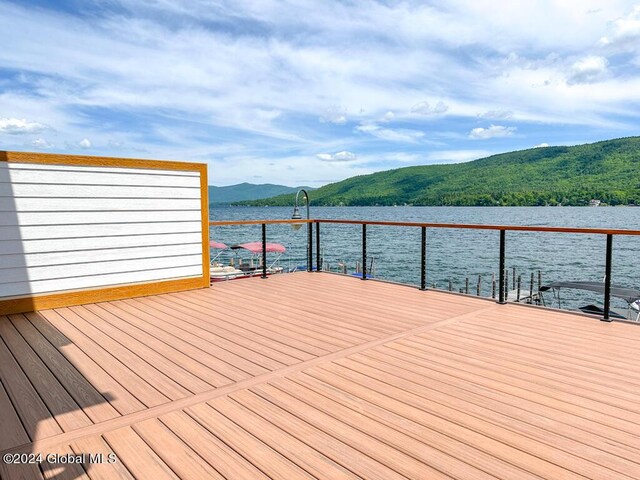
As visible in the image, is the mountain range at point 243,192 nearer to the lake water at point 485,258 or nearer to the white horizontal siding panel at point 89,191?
the lake water at point 485,258

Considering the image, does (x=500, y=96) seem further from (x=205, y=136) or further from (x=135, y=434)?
(x=135, y=434)

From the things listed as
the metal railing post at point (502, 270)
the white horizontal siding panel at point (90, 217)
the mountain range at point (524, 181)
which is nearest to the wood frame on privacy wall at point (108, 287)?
the white horizontal siding panel at point (90, 217)

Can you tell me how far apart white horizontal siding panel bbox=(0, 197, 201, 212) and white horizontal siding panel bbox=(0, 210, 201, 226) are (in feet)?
0.12

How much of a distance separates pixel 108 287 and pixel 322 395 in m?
3.03

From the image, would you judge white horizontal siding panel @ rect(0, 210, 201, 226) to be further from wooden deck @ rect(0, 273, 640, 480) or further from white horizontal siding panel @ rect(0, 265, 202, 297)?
wooden deck @ rect(0, 273, 640, 480)

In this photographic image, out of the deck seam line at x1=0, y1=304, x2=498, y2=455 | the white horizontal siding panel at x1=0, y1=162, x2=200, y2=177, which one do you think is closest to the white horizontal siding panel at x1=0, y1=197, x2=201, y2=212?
the white horizontal siding panel at x1=0, y1=162, x2=200, y2=177

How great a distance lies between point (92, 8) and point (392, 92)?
877 centimetres

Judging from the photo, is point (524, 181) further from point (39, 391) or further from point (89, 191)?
point (39, 391)

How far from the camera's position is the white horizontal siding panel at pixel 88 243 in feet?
11.9

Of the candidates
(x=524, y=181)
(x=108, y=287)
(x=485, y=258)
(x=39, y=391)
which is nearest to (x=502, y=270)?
(x=39, y=391)

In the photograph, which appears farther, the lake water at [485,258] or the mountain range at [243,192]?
the mountain range at [243,192]

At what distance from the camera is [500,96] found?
2355 centimetres

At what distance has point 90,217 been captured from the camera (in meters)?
4.03

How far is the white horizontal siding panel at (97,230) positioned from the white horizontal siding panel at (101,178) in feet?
1.37
